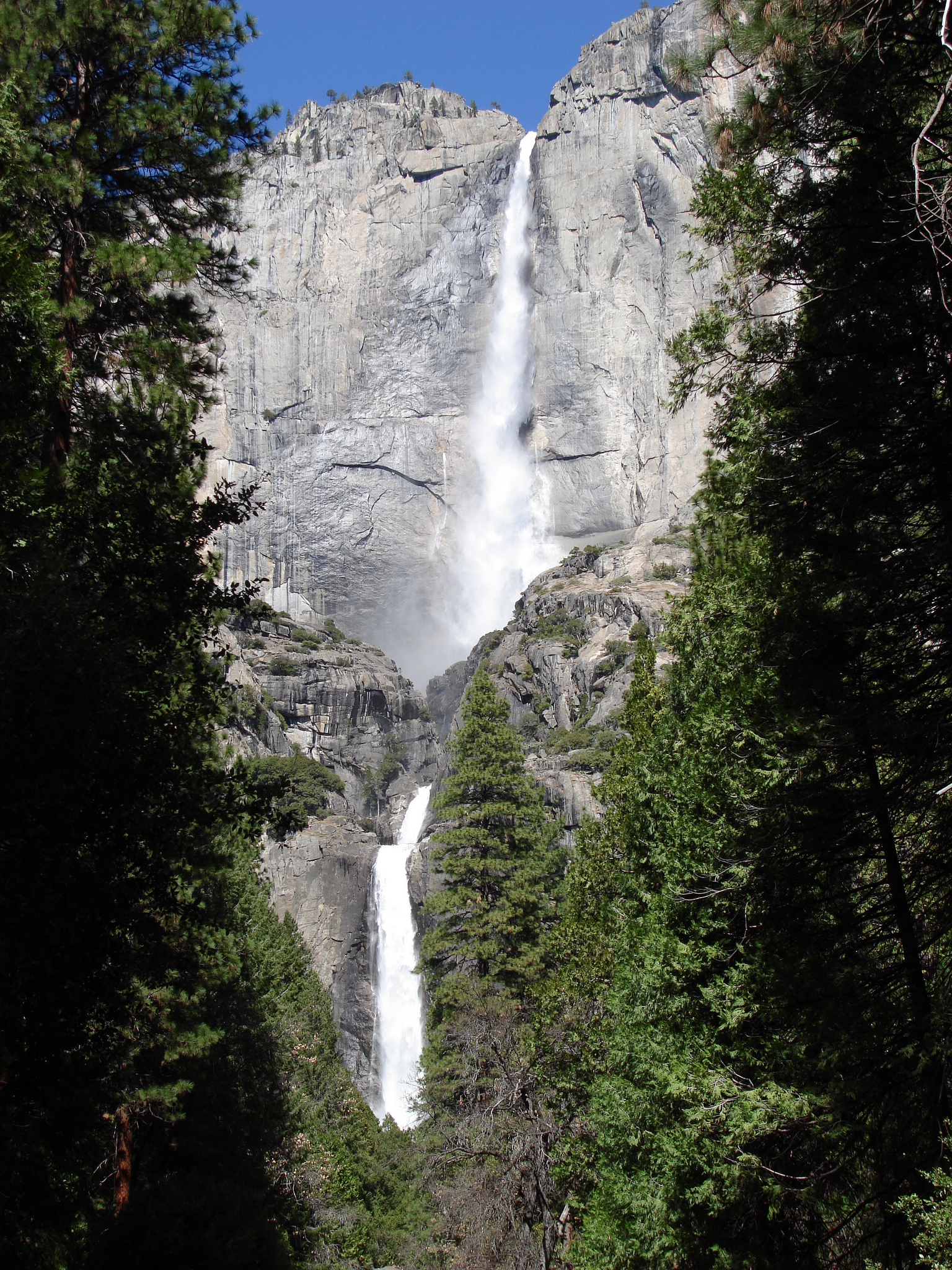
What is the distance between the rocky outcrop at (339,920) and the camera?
146 ft

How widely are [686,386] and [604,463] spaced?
82.4 m

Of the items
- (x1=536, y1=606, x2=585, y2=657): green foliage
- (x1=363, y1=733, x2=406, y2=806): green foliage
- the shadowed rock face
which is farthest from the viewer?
(x1=363, y1=733, x2=406, y2=806): green foliage

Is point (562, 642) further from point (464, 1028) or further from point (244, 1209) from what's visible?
point (244, 1209)

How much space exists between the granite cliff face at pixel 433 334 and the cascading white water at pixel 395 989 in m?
45.2

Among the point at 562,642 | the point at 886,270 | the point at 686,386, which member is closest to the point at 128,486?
the point at 686,386

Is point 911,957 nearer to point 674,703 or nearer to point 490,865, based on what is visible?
point 674,703

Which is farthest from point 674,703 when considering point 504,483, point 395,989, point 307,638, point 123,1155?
point 504,483

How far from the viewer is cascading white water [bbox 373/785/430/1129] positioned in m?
43.5

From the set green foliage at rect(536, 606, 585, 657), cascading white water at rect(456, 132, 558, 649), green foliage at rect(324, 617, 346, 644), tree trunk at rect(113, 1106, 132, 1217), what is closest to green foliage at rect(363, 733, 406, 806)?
green foliage at rect(324, 617, 346, 644)

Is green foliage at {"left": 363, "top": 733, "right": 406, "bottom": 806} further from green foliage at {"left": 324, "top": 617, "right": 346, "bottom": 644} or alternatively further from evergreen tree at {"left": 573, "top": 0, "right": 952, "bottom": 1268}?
evergreen tree at {"left": 573, "top": 0, "right": 952, "bottom": 1268}

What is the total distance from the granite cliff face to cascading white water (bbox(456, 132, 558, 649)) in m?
1.37

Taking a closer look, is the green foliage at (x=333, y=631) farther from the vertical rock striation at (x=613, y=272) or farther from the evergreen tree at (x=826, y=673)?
the evergreen tree at (x=826, y=673)

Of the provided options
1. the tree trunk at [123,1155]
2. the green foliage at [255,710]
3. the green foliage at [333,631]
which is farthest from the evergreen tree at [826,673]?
the green foliage at [333,631]

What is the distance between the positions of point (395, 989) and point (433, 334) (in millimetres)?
68543
